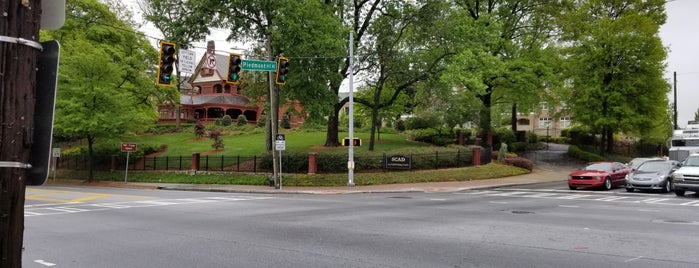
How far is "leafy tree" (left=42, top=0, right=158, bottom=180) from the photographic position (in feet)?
113

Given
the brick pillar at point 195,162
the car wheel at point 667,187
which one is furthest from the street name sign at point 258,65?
the car wheel at point 667,187

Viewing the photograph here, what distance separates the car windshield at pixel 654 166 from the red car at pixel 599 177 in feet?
4.73

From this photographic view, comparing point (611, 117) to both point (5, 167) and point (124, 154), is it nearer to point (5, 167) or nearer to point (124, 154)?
point (124, 154)

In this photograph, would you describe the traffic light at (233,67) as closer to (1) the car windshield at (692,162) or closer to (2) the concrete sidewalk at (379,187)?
(2) the concrete sidewalk at (379,187)

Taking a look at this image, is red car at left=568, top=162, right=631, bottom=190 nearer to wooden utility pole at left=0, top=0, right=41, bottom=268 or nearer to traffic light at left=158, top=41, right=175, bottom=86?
traffic light at left=158, top=41, right=175, bottom=86

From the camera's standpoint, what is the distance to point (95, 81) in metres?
35.5

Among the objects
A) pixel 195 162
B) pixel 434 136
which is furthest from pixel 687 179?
pixel 195 162

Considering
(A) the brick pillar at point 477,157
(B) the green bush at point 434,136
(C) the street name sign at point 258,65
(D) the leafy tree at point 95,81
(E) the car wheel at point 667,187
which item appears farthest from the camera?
(B) the green bush at point 434,136

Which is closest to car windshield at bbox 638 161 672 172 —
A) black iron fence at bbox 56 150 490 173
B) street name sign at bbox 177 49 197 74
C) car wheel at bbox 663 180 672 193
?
car wheel at bbox 663 180 672 193

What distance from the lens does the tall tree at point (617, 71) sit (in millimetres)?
40250

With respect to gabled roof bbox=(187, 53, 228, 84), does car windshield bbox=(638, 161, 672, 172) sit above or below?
below

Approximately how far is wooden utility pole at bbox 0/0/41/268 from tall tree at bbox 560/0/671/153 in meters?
43.1

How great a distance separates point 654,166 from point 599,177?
2.46 m

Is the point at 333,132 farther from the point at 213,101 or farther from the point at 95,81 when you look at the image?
the point at 213,101
